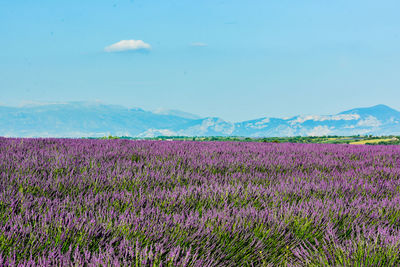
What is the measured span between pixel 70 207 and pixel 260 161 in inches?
120

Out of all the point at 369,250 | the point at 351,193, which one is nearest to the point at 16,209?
the point at 369,250

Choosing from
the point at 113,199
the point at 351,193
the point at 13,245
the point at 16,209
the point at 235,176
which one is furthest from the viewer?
the point at 235,176

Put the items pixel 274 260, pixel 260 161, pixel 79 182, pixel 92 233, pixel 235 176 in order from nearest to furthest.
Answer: pixel 92 233 < pixel 274 260 < pixel 79 182 < pixel 235 176 < pixel 260 161

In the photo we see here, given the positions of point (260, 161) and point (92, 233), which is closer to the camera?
point (92, 233)

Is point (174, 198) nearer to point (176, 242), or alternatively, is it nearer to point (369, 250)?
point (176, 242)

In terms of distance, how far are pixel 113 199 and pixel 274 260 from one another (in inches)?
46.8

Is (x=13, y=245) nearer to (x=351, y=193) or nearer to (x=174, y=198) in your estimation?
(x=174, y=198)

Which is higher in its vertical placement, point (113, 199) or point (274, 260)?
point (113, 199)

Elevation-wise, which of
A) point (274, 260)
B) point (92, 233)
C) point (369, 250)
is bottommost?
point (274, 260)

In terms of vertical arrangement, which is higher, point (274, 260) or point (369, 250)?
point (369, 250)

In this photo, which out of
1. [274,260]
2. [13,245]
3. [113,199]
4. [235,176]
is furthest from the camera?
[235,176]

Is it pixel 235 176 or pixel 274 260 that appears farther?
pixel 235 176

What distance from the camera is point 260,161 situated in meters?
4.72

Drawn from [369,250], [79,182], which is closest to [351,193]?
[369,250]
